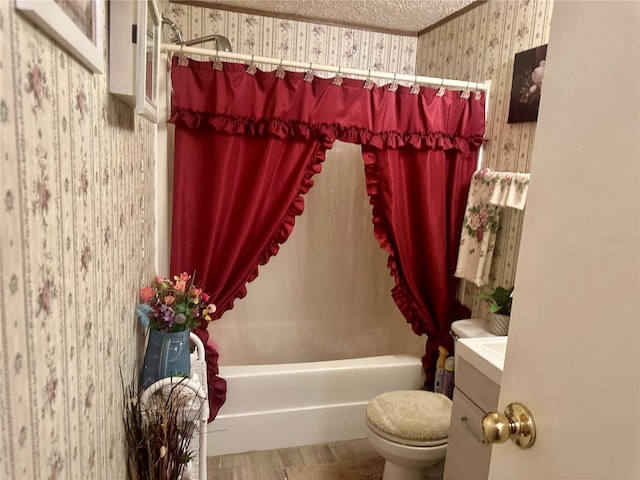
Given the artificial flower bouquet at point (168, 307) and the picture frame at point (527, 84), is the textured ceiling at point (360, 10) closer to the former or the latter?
the picture frame at point (527, 84)

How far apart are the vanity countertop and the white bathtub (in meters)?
0.74

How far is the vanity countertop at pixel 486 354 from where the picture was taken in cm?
145

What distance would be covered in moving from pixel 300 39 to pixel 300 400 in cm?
206

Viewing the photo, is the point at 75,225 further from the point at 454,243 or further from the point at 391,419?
the point at 454,243

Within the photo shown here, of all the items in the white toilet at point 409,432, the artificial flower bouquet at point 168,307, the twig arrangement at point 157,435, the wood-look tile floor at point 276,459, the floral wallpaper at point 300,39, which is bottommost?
the wood-look tile floor at point 276,459

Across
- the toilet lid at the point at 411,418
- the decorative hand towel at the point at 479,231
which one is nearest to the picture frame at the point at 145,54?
the toilet lid at the point at 411,418

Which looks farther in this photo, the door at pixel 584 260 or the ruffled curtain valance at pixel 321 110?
the ruffled curtain valance at pixel 321 110

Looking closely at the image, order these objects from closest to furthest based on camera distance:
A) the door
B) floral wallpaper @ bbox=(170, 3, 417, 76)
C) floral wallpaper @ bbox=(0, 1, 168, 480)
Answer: floral wallpaper @ bbox=(0, 1, 168, 480) → the door → floral wallpaper @ bbox=(170, 3, 417, 76)

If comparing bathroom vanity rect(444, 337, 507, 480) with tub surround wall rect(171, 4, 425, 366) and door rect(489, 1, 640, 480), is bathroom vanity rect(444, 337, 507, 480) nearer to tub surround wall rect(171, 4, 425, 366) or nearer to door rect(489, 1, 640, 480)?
door rect(489, 1, 640, 480)

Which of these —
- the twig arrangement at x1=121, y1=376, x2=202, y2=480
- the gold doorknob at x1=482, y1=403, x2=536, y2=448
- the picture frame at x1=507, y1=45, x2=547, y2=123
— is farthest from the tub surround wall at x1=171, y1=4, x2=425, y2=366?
the gold doorknob at x1=482, y1=403, x2=536, y2=448

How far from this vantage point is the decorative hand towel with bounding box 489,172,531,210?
185cm

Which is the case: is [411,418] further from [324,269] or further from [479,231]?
[324,269]

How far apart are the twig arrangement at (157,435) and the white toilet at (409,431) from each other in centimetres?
80

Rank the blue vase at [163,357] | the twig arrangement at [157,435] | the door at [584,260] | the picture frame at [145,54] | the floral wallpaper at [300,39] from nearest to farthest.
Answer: the door at [584,260], the picture frame at [145,54], the twig arrangement at [157,435], the blue vase at [163,357], the floral wallpaper at [300,39]
